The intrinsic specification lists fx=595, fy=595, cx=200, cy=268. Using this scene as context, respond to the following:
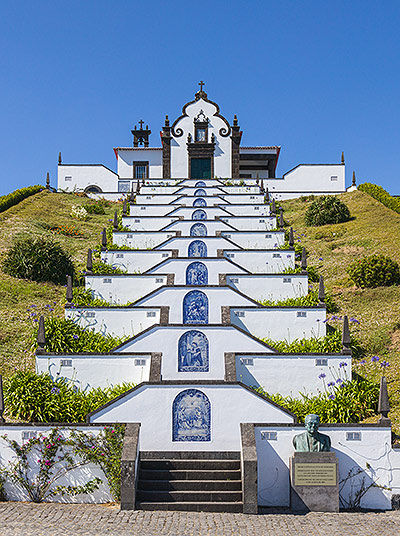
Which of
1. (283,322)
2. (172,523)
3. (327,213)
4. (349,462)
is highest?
(327,213)

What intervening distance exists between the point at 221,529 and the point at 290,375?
224 inches

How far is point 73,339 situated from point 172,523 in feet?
25.7

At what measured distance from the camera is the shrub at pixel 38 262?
24.6m

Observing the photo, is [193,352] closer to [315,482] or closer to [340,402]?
[340,402]

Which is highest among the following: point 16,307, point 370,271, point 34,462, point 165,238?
point 165,238

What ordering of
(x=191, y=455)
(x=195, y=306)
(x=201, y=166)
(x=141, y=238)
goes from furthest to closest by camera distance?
(x=201, y=166)
(x=141, y=238)
(x=195, y=306)
(x=191, y=455)

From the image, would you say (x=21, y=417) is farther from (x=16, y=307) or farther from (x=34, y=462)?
(x=16, y=307)

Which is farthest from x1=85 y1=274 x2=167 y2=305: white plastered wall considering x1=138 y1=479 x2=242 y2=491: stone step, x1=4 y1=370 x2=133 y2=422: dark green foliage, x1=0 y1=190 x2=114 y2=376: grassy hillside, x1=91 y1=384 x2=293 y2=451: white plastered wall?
x1=138 y1=479 x2=242 y2=491: stone step

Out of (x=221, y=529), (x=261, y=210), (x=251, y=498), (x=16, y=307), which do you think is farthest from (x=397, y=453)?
(x=261, y=210)

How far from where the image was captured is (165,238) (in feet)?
86.4

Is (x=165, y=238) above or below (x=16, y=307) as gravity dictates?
above

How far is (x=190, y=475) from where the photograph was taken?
1240 centimetres

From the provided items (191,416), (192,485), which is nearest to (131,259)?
(191,416)

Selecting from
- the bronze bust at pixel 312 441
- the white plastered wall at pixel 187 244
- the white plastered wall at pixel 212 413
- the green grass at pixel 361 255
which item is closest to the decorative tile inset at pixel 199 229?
the white plastered wall at pixel 187 244
